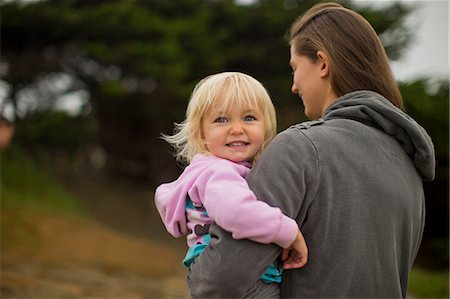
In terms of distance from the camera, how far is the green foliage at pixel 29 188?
10.1m

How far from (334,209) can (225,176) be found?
299 millimetres

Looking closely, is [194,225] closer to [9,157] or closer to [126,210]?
[9,157]

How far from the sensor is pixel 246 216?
5.12ft

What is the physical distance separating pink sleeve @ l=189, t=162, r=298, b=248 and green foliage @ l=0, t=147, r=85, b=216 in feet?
28.9

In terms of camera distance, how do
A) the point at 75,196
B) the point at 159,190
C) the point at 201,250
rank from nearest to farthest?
the point at 201,250 < the point at 159,190 < the point at 75,196

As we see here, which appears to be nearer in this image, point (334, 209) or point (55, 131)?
point (334, 209)

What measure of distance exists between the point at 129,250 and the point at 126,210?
238cm

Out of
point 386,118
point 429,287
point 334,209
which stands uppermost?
point 386,118

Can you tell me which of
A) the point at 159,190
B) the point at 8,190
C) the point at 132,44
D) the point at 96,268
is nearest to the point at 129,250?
the point at 96,268

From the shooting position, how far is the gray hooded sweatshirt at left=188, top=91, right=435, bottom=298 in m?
1.59

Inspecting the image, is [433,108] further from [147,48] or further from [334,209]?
[334,209]

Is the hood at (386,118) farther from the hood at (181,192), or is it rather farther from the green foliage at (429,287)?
the green foliage at (429,287)

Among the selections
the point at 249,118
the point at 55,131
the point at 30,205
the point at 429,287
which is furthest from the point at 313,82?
the point at 55,131

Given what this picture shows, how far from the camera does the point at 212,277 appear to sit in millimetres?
1586
